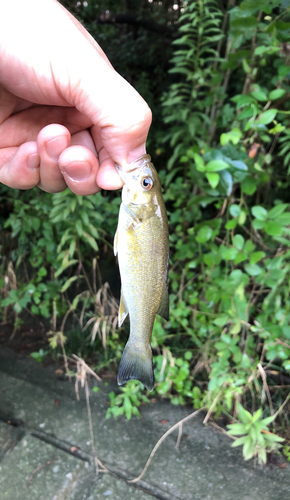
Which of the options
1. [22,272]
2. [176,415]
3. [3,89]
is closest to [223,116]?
[3,89]

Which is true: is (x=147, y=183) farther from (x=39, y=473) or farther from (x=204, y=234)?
(x=39, y=473)

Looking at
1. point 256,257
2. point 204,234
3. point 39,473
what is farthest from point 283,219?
point 39,473

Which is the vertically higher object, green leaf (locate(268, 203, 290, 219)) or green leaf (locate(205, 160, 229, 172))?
green leaf (locate(205, 160, 229, 172))

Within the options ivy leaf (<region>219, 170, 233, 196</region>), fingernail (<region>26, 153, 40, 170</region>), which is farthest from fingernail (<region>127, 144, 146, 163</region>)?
ivy leaf (<region>219, 170, 233, 196</region>)

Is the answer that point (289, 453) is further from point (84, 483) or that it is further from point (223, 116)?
point (223, 116)

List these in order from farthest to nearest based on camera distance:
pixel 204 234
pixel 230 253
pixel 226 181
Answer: pixel 204 234 → pixel 230 253 → pixel 226 181

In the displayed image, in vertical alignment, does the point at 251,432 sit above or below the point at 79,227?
below

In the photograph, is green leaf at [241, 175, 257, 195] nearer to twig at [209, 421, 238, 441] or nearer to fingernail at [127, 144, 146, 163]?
fingernail at [127, 144, 146, 163]
